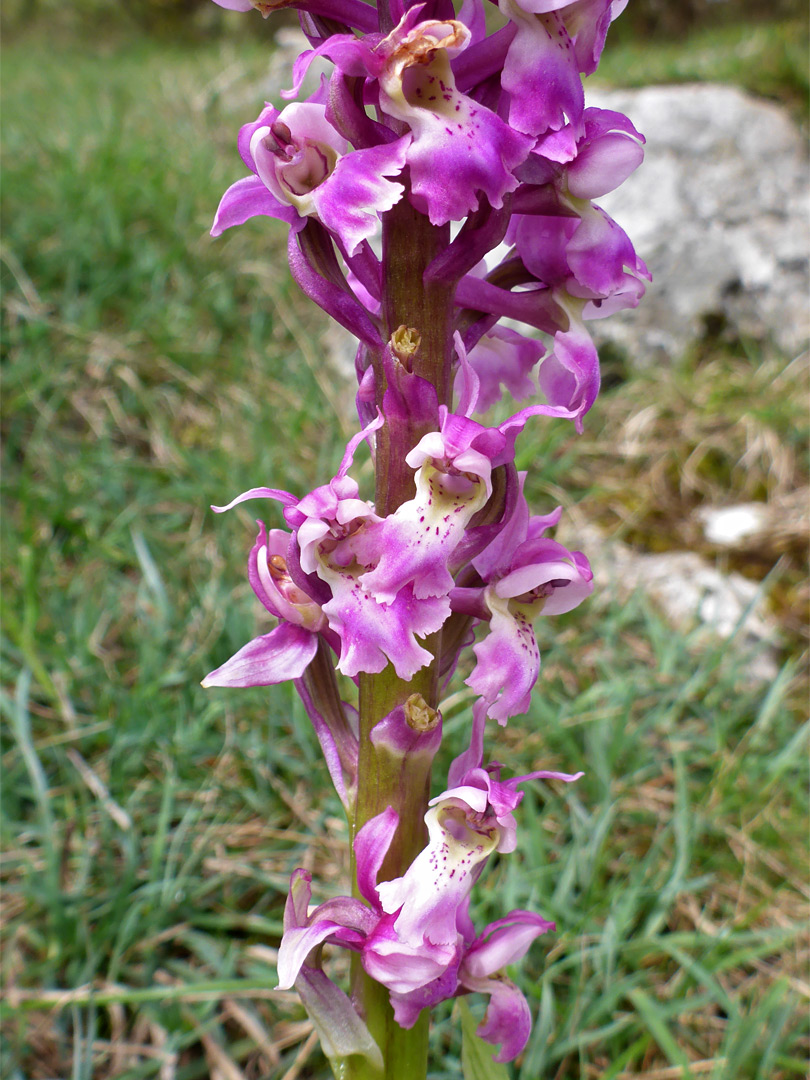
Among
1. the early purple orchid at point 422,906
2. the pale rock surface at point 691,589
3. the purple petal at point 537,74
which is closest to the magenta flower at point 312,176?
the purple petal at point 537,74

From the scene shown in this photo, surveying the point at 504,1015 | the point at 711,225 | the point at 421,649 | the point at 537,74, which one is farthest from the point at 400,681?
the point at 711,225

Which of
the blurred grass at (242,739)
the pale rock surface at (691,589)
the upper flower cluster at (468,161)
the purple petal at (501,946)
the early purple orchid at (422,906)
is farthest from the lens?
the pale rock surface at (691,589)

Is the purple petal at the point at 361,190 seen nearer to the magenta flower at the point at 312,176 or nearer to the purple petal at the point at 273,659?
the magenta flower at the point at 312,176

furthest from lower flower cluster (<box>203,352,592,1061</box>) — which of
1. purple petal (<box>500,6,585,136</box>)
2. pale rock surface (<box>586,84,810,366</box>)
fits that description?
pale rock surface (<box>586,84,810,366</box>)

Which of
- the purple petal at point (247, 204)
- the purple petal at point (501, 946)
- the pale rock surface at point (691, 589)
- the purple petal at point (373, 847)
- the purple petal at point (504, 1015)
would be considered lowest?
the purple petal at point (504, 1015)

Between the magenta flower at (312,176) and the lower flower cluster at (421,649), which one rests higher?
the magenta flower at (312,176)

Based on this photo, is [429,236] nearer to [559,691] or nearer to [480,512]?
[480,512]

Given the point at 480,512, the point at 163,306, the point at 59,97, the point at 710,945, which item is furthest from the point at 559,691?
the point at 59,97

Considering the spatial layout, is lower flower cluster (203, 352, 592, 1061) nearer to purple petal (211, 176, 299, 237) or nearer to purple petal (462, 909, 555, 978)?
purple petal (462, 909, 555, 978)
